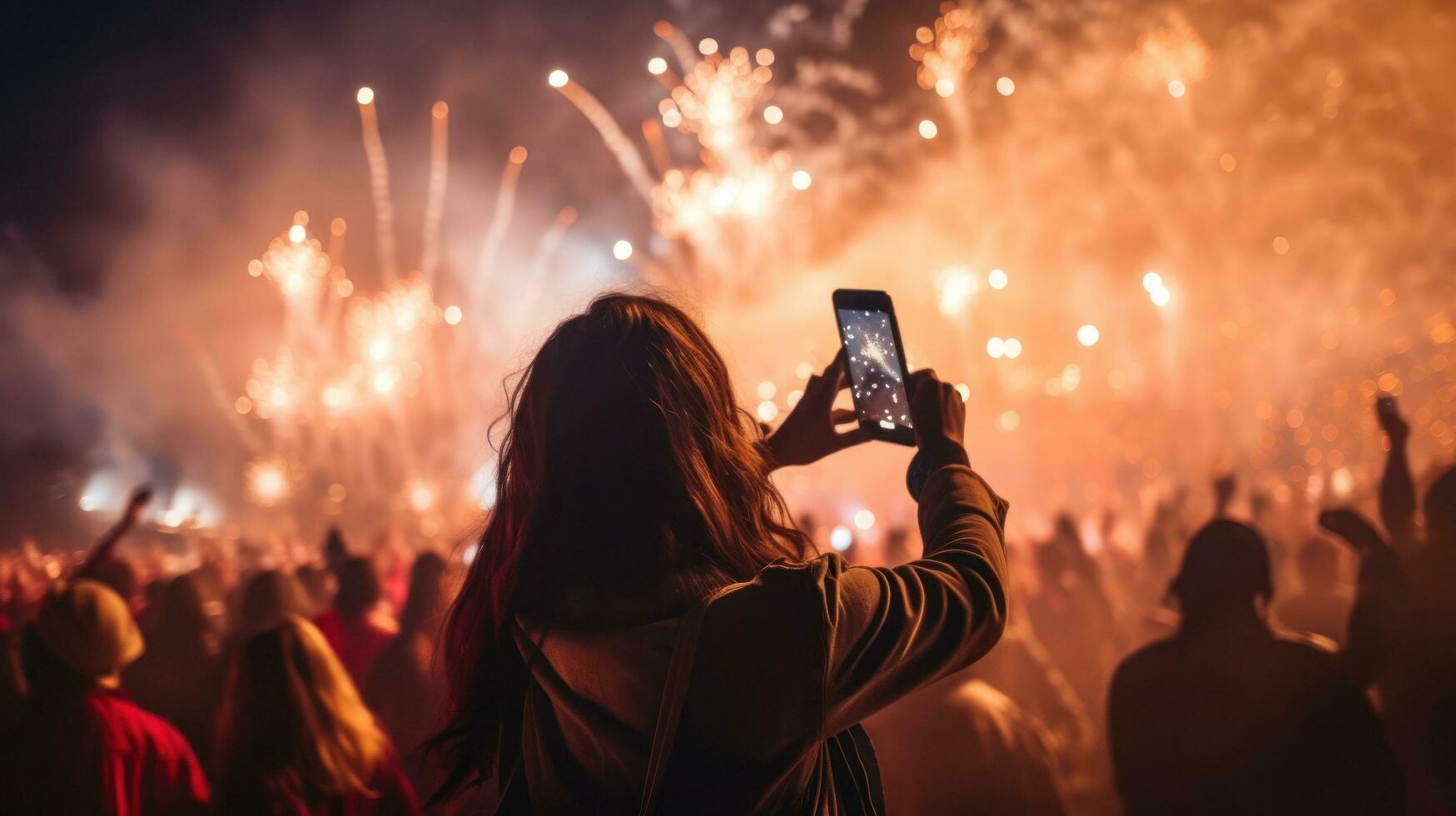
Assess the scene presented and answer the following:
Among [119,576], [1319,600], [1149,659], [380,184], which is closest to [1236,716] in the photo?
[1149,659]

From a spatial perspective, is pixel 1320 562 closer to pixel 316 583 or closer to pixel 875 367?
pixel 875 367

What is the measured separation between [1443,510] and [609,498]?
3.36 m

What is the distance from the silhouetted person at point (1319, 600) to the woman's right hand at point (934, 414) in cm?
332

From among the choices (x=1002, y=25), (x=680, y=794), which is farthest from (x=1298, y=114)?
(x=680, y=794)

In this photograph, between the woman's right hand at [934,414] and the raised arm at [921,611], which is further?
the woman's right hand at [934,414]

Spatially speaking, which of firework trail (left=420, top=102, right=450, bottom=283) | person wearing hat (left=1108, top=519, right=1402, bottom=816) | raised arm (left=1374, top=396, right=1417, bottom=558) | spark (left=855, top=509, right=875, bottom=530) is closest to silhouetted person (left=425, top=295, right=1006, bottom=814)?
person wearing hat (left=1108, top=519, right=1402, bottom=816)

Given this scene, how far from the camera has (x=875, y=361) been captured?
5.30 ft

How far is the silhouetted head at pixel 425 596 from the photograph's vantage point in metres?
4.16

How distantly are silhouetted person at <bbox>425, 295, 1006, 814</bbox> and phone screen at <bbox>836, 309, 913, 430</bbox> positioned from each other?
0.12 meters

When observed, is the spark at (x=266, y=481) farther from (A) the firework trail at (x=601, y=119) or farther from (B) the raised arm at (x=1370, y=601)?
(B) the raised arm at (x=1370, y=601)

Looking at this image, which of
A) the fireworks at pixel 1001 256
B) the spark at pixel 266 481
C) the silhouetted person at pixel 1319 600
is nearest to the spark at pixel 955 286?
the fireworks at pixel 1001 256

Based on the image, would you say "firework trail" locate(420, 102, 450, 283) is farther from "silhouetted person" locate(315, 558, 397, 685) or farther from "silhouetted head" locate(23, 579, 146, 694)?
"silhouetted head" locate(23, 579, 146, 694)

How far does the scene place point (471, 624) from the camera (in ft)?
4.78

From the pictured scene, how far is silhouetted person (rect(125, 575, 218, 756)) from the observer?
4.22m
